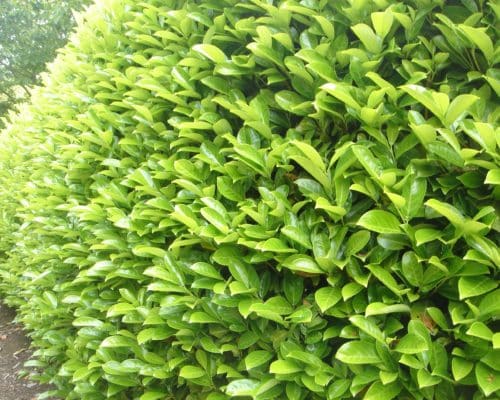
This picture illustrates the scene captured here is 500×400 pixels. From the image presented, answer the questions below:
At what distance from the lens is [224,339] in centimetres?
185

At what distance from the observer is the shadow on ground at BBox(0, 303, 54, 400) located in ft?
12.5

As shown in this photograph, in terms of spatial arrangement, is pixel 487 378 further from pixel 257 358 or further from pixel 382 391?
pixel 257 358

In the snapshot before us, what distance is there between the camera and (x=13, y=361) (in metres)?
4.34

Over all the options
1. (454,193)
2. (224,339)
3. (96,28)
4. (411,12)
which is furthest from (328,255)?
(96,28)

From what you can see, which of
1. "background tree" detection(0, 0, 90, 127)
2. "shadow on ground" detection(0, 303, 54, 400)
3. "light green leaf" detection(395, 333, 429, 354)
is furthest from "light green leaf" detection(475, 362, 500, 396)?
"background tree" detection(0, 0, 90, 127)

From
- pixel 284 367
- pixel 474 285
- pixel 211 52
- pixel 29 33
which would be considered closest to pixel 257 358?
pixel 284 367

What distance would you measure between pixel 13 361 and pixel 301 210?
397 cm

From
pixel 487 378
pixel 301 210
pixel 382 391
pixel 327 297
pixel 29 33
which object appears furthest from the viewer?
pixel 29 33

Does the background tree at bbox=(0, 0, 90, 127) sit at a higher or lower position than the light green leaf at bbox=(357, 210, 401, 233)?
higher

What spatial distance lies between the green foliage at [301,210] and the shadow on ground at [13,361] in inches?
63.7

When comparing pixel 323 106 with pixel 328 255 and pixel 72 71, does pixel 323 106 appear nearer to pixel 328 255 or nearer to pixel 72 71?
pixel 328 255

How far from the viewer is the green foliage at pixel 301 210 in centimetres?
142

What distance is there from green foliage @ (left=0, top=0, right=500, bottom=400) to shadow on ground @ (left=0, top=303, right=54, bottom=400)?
1.62 m

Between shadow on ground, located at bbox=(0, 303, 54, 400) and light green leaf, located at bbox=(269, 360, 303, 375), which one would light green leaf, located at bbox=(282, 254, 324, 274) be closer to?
light green leaf, located at bbox=(269, 360, 303, 375)
